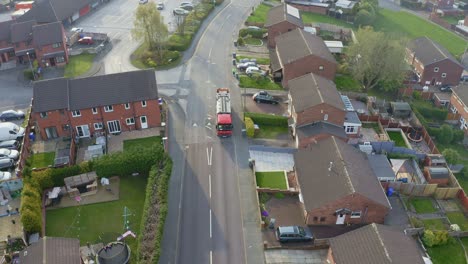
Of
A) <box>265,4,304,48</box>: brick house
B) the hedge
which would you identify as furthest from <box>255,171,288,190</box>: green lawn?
<box>265,4,304,48</box>: brick house

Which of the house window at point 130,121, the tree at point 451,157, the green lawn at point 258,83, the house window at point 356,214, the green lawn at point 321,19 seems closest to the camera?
the house window at point 356,214

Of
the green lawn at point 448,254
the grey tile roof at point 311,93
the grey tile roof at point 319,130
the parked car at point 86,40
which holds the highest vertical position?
the grey tile roof at point 311,93

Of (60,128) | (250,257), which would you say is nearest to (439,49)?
(250,257)

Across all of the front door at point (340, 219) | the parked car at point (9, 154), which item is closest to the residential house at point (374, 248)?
the front door at point (340, 219)

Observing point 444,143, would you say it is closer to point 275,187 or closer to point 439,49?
point 439,49

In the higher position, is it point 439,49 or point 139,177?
point 439,49

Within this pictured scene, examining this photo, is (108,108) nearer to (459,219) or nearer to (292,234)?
(292,234)

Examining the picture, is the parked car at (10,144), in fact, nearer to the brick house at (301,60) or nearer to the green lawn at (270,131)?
the green lawn at (270,131)
